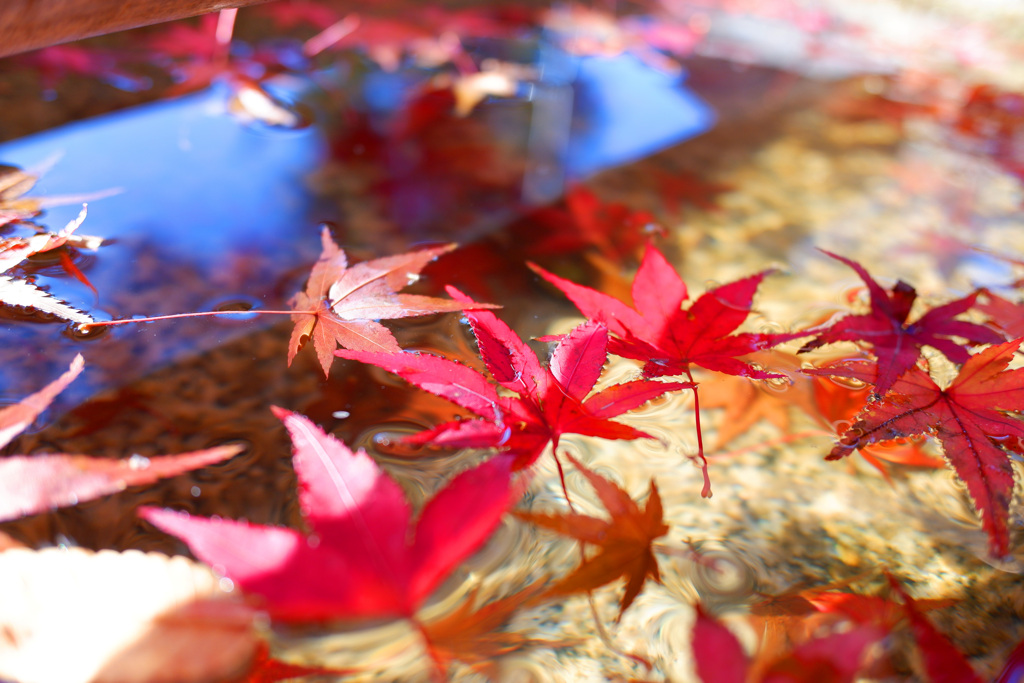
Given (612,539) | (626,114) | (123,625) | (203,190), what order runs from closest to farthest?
(123,625) → (612,539) → (203,190) → (626,114)

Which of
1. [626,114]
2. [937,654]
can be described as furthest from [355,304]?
[626,114]

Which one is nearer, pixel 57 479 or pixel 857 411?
pixel 57 479

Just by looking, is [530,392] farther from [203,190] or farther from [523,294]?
[203,190]

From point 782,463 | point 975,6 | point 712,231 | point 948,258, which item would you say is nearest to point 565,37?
point 712,231

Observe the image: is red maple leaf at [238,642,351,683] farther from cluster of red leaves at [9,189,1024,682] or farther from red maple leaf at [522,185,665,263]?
red maple leaf at [522,185,665,263]

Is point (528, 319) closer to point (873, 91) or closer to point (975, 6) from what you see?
point (873, 91)

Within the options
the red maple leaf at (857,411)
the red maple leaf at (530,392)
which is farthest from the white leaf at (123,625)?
the red maple leaf at (857,411)

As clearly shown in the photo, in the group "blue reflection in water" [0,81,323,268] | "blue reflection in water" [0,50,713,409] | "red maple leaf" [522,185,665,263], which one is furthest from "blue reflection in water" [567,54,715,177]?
"blue reflection in water" [0,81,323,268]
